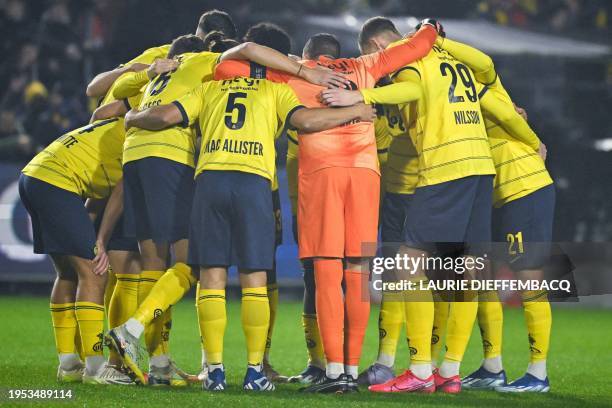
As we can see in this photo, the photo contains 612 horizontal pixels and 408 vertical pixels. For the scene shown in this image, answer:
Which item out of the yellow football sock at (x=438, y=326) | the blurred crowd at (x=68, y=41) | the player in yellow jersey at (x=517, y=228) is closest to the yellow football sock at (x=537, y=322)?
the player in yellow jersey at (x=517, y=228)

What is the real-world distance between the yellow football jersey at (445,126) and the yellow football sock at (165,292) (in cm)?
147

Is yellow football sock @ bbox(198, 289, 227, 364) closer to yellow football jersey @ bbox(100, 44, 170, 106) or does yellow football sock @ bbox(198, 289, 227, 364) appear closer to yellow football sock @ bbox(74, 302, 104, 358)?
yellow football sock @ bbox(74, 302, 104, 358)

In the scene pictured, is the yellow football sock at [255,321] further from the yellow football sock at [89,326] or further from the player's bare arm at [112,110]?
the player's bare arm at [112,110]

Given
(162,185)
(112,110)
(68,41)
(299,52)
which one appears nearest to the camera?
(162,185)

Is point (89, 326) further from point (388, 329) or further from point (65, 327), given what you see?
point (388, 329)

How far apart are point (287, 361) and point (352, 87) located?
2628 mm

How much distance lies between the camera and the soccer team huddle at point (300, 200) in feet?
21.9

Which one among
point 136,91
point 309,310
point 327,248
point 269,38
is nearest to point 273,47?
point 269,38

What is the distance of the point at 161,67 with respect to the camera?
23.7 feet

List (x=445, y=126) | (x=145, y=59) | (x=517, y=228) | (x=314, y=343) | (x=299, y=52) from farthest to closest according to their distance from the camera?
(x=299, y=52) < (x=145, y=59) < (x=314, y=343) < (x=517, y=228) < (x=445, y=126)

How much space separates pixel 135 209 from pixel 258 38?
4.20 ft

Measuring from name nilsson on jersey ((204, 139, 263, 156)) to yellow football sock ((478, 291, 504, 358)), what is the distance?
1753 mm

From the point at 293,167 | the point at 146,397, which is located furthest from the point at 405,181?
the point at 146,397

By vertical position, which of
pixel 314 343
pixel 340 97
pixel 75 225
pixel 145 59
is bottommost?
pixel 314 343
